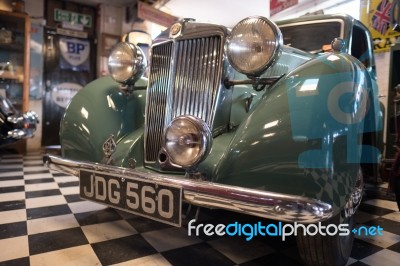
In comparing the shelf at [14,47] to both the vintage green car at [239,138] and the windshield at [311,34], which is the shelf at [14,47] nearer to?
the vintage green car at [239,138]

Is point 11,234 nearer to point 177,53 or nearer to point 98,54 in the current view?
point 177,53

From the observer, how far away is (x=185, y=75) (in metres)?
1.60

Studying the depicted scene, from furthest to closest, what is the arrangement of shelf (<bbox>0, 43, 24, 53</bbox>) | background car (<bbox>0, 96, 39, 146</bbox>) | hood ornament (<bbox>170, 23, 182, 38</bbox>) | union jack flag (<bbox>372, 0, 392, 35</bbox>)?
shelf (<bbox>0, 43, 24, 53</bbox>), union jack flag (<bbox>372, 0, 392, 35</bbox>), background car (<bbox>0, 96, 39, 146</bbox>), hood ornament (<bbox>170, 23, 182, 38</bbox>)

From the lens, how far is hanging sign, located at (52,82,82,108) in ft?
18.2

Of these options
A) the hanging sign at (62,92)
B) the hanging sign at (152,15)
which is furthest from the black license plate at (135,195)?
the hanging sign at (62,92)

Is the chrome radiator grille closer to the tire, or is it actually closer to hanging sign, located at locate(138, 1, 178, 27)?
the tire

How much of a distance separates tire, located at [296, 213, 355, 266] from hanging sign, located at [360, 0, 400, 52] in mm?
3629

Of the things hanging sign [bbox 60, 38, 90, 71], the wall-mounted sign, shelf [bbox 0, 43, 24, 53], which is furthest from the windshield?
hanging sign [bbox 60, 38, 90, 71]

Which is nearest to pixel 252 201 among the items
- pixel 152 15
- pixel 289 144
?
pixel 289 144

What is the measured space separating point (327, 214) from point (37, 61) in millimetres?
5536

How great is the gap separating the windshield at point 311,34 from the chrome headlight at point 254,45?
124 cm

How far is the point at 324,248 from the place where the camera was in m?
1.15

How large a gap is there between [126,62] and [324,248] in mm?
1451

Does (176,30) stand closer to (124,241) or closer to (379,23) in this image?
(124,241)
